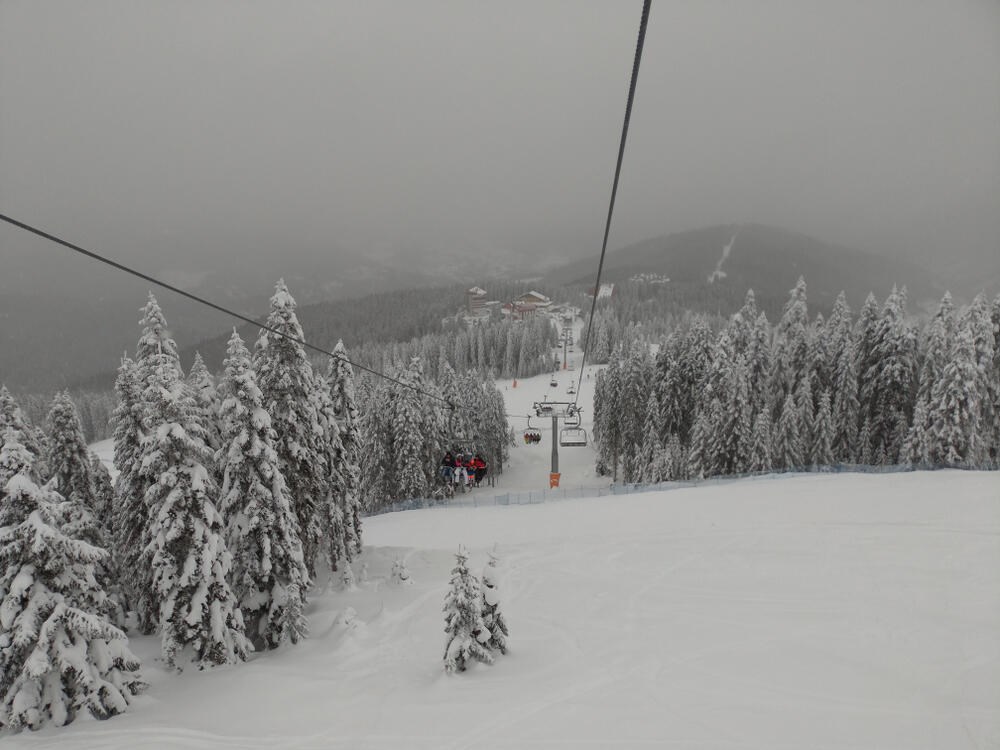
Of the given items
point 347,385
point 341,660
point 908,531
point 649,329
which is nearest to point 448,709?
point 341,660

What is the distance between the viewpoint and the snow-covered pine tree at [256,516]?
1372cm

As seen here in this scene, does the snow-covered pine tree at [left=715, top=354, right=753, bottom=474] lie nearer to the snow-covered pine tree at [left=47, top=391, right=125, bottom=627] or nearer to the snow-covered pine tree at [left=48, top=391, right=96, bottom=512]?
the snow-covered pine tree at [left=47, top=391, right=125, bottom=627]

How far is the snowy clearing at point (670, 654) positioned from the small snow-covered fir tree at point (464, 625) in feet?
1.53

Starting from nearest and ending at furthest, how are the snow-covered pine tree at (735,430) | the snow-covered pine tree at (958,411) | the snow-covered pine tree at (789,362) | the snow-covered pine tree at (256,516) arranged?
the snow-covered pine tree at (256,516)
the snow-covered pine tree at (958,411)
the snow-covered pine tree at (735,430)
the snow-covered pine tree at (789,362)

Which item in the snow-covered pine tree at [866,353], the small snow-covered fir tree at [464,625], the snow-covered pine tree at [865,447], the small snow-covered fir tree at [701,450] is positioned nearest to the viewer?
the small snow-covered fir tree at [464,625]

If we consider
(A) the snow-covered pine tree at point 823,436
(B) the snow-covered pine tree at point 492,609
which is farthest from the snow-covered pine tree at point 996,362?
(B) the snow-covered pine tree at point 492,609

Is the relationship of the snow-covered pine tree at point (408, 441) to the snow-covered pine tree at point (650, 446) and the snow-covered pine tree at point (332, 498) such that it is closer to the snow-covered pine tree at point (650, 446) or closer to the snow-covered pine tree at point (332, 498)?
the snow-covered pine tree at point (332, 498)

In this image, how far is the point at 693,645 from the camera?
10.8 metres

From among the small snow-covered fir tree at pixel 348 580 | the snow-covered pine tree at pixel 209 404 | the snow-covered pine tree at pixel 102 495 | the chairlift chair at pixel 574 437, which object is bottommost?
the small snow-covered fir tree at pixel 348 580

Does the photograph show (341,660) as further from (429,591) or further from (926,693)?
(926,693)

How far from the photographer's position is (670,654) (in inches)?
409

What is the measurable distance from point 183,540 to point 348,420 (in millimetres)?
10550

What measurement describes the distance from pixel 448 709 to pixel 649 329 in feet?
423

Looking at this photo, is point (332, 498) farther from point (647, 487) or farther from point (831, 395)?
point (831, 395)
